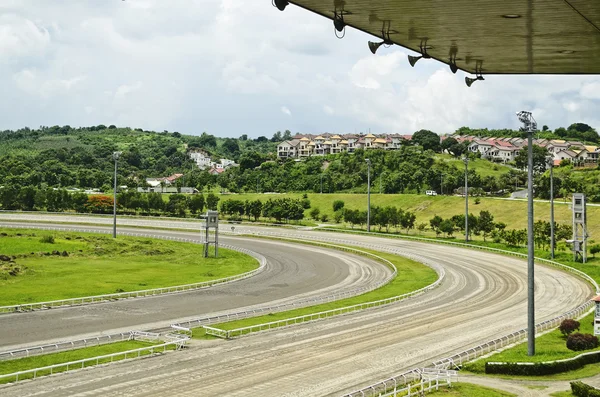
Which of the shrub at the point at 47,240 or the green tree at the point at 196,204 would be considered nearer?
the shrub at the point at 47,240

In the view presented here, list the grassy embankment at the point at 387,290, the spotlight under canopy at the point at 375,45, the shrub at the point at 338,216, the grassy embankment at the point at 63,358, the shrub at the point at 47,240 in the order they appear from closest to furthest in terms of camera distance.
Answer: the spotlight under canopy at the point at 375,45 → the grassy embankment at the point at 63,358 → the grassy embankment at the point at 387,290 → the shrub at the point at 47,240 → the shrub at the point at 338,216

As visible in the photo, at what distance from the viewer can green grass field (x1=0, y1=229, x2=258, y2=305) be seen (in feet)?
151

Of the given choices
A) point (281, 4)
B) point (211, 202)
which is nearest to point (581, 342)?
point (281, 4)

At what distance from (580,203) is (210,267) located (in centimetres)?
3397

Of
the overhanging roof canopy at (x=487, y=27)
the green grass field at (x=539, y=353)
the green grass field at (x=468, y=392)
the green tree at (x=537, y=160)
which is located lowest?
the green grass field at (x=468, y=392)

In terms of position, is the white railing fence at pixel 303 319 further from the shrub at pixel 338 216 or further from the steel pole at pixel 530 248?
the shrub at pixel 338 216

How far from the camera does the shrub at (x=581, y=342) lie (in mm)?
28672

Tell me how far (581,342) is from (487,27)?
1983 centimetres


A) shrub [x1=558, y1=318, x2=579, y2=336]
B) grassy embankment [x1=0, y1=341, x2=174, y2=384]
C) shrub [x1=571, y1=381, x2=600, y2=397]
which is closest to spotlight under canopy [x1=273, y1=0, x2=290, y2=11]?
shrub [x1=571, y1=381, x2=600, y2=397]

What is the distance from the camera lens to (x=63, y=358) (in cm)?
2689

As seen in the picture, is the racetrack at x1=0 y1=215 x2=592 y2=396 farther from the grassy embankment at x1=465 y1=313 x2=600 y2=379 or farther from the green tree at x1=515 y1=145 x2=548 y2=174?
the green tree at x1=515 y1=145 x2=548 y2=174

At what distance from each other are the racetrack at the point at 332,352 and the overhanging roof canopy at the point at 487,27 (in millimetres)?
12835

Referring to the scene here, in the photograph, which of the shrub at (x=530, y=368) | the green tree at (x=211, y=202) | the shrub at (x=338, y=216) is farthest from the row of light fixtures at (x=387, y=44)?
the green tree at (x=211, y=202)

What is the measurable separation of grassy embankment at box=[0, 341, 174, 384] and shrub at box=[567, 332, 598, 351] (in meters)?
17.3
